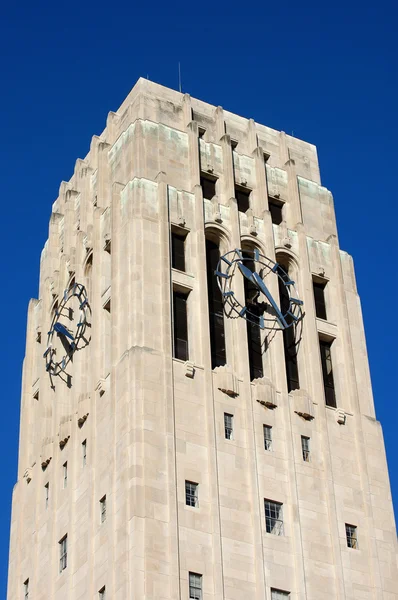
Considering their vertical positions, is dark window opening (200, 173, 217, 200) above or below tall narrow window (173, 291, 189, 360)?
above

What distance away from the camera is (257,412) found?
69875mm

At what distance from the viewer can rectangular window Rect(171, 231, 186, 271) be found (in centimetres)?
7419

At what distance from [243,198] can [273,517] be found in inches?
854

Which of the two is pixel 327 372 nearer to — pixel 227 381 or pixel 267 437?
pixel 267 437

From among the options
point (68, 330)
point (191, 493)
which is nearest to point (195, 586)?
point (191, 493)

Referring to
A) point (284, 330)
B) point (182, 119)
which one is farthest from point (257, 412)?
point (182, 119)

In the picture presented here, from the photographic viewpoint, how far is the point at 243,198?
81188 mm

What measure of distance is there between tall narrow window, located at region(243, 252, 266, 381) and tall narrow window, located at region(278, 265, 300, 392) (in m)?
1.51

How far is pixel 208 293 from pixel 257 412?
7.53m

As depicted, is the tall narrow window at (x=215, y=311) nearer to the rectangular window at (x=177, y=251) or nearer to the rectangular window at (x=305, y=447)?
the rectangular window at (x=177, y=251)

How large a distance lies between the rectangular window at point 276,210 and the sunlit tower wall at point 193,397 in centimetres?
10

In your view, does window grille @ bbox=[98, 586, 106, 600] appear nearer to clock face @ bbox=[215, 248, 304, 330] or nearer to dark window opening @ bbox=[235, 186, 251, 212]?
clock face @ bbox=[215, 248, 304, 330]

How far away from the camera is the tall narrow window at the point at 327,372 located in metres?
74.2

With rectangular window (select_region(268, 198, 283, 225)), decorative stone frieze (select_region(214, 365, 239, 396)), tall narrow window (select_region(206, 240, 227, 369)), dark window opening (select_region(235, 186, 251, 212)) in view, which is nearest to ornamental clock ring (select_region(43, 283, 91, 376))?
tall narrow window (select_region(206, 240, 227, 369))
